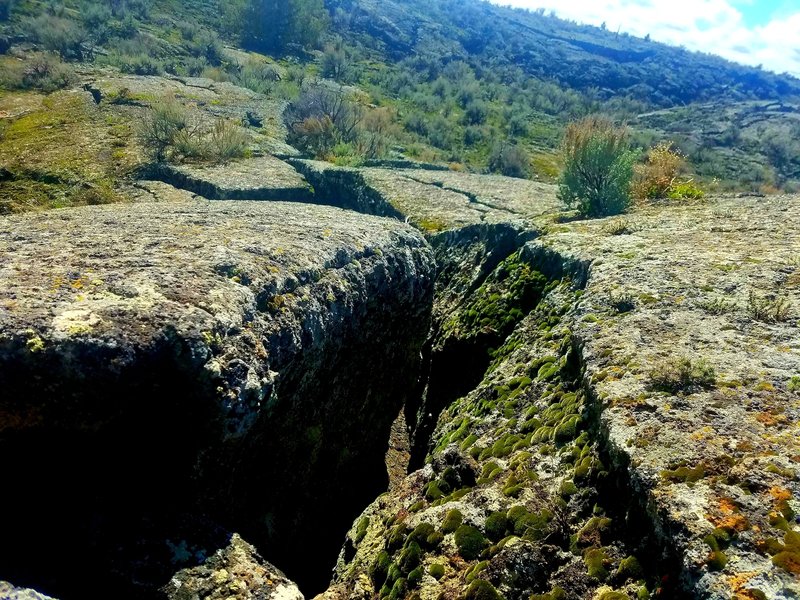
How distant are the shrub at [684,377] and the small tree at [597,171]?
678cm

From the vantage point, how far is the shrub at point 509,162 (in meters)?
32.5

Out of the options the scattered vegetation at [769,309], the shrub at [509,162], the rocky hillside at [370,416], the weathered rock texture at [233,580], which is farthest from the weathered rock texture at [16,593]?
the shrub at [509,162]

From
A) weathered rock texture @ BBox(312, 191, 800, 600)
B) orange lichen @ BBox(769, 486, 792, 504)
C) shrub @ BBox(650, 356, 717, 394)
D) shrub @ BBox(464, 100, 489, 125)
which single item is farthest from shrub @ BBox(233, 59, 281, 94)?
orange lichen @ BBox(769, 486, 792, 504)

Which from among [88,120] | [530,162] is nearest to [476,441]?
[88,120]

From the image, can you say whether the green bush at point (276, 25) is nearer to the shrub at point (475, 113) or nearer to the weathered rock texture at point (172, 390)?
the shrub at point (475, 113)

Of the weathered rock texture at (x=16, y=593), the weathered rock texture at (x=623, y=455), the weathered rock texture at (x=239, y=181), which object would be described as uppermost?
the weathered rock texture at (x=623, y=455)

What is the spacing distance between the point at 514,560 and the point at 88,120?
724 inches

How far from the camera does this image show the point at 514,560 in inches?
135

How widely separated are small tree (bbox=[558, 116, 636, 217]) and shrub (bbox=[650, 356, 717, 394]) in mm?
6781

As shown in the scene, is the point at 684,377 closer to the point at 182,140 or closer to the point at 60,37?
the point at 182,140

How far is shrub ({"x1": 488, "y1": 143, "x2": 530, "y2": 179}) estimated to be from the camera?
107 feet

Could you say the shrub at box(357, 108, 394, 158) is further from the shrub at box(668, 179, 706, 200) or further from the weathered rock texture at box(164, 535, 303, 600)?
the weathered rock texture at box(164, 535, 303, 600)

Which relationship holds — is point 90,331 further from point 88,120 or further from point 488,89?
point 488,89

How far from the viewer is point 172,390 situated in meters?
3.69
